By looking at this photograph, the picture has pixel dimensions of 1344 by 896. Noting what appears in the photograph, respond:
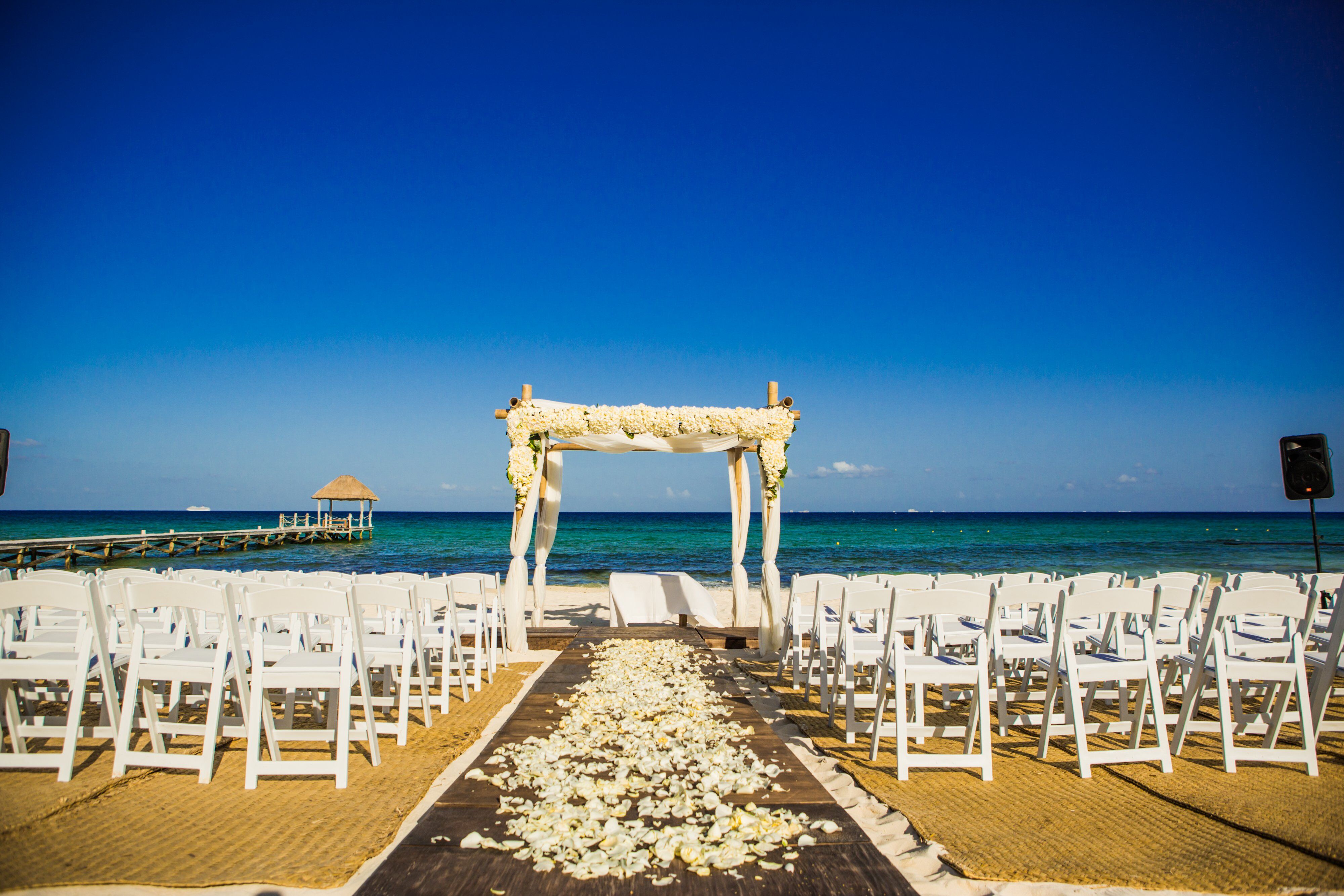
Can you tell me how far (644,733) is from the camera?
12.1ft

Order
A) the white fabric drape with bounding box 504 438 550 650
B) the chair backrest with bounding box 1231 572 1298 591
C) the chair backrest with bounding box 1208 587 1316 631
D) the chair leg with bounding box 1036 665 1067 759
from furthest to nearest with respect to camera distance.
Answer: the white fabric drape with bounding box 504 438 550 650, the chair backrest with bounding box 1231 572 1298 591, the chair leg with bounding box 1036 665 1067 759, the chair backrest with bounding box 1208 587 1316 631

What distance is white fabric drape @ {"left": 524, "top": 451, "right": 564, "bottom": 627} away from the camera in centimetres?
782

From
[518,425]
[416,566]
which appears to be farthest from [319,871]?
[416,566]

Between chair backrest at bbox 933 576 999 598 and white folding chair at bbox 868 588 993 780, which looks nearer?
white folding chair at bbox 868 588 993 780

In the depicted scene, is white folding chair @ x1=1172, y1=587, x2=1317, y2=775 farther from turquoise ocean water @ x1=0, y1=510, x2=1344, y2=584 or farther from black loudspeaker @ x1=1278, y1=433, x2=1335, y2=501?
turquoise ocean water @ x1=0, y1=510, x2=1344, y2=584

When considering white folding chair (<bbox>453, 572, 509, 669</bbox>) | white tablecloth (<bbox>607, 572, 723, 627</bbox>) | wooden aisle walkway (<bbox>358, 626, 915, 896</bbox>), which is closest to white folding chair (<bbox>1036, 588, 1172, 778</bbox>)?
wooden aisle walkway (<bbox>358, 626, 915, 896</bbox>)

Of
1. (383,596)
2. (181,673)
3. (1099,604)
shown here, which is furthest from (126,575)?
(1099,604)

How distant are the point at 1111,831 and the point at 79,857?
4.19m

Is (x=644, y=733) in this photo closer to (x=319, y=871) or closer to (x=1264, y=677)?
(x=319, y=871)

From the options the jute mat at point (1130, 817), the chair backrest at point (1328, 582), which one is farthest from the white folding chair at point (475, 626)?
the chair backrest at point (1328, 582)

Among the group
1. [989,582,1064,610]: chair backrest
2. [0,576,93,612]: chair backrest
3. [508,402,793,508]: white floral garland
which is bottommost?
[989,582,1064,610]: chair backrest

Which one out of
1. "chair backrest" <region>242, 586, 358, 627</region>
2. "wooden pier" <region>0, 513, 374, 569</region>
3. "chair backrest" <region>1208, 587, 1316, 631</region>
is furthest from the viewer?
A: "wooden pier" <region>0, 513, 374, 569</region>

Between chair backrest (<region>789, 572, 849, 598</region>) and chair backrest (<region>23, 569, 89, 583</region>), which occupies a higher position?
chair backrest (<region>23, 569, 89, 583</region>)

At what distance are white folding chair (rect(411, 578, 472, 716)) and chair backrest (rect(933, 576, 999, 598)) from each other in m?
3.52
